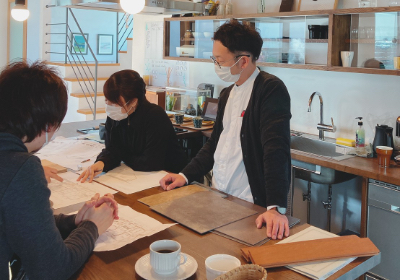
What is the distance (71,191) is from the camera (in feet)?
6.84

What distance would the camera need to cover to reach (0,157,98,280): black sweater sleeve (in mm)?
1106

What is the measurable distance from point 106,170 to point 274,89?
3.31ft

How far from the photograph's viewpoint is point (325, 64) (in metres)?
3.26

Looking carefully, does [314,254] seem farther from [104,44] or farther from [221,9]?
[104,44]

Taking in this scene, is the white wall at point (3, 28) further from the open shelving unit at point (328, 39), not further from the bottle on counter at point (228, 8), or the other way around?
the bottle on counter at point (228, 8)

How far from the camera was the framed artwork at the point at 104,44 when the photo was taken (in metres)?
10.3

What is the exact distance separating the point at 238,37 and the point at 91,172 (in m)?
1.00

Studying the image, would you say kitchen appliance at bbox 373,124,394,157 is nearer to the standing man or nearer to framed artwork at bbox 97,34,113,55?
the standing man

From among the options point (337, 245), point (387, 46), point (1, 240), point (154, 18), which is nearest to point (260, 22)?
point (387, 46)

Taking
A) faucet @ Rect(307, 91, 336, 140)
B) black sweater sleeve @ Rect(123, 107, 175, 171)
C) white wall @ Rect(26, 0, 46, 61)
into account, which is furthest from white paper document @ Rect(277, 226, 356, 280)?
white wall @ Rect(26, 0, 46, 61)

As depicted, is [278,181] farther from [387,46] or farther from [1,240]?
[387,46]

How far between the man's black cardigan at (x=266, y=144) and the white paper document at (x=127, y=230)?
0.47 m

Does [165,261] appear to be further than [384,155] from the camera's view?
No

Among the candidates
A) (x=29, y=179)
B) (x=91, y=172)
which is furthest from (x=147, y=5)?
(x=29, y=179)
